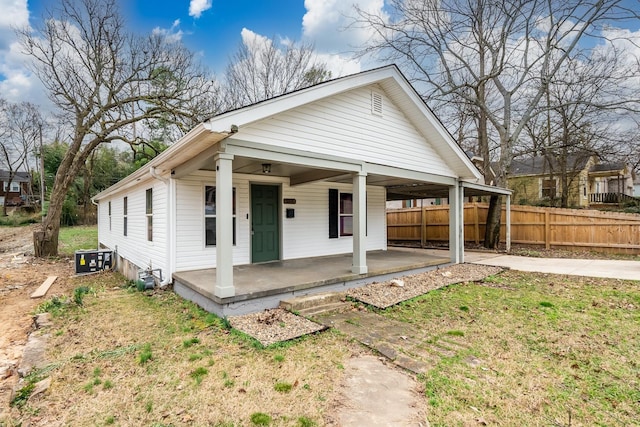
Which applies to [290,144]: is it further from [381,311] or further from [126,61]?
[126,61]

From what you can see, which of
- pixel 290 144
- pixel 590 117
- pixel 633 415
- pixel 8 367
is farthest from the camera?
pixel 590 117

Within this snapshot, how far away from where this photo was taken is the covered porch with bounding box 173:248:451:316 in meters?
4.76

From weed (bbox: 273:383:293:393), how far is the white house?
6.26ft

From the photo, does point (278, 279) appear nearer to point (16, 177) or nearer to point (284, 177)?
point (284, 177)

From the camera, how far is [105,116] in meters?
12.1

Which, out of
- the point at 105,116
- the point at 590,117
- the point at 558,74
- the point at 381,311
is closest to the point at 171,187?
the point at 381,311

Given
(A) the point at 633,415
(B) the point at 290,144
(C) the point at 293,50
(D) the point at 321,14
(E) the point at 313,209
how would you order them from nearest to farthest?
(A) the point at 633,415
(B) the point at 290,144
(E) the point at 313,209
(D) the point at 321,14
(C) the point at 293,50

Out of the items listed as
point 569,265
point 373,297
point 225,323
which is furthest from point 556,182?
point 225,323

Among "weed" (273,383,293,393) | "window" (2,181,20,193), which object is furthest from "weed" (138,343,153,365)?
"window" (2,181,20,193)

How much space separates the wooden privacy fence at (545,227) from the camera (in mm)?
10578

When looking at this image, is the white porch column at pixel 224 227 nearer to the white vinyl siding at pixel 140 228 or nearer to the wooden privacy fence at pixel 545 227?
the white vinyl siding at pixel 140 228

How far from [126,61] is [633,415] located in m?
15.3

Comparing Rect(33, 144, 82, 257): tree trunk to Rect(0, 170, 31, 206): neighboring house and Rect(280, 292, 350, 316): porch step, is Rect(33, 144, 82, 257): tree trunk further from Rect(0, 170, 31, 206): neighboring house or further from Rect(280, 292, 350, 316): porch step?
Rect(0, 170, 31, 206): neighboring house

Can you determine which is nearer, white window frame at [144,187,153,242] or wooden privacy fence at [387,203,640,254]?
white window frame at [144,187,153,242]
